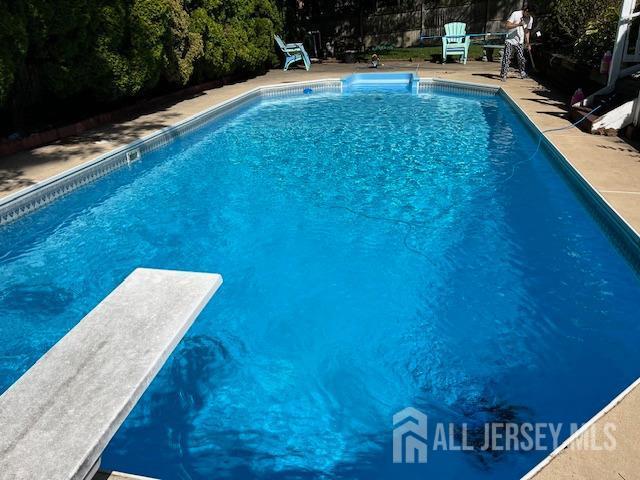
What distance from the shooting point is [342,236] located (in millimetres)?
5312

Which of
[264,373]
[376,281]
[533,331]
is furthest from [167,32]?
[533,331]

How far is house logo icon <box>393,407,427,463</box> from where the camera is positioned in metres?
2.81

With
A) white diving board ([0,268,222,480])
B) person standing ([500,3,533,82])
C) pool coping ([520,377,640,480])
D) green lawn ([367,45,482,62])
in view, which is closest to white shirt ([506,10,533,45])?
person standing ([500,3,533,82])

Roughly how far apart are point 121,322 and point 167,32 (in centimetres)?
874

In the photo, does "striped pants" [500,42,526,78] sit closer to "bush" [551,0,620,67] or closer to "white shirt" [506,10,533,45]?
"white shirt" [506,10,533,45]

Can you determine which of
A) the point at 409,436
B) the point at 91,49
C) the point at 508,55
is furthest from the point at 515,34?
the point at 409,436

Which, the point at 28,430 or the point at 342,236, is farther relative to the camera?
the point at 342,236

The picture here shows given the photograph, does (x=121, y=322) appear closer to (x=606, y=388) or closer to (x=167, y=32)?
(x=606, y=388)

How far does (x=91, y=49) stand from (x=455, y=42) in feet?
40.4

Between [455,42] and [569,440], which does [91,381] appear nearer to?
[569,440]

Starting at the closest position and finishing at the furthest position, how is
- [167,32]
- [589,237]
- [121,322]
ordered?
[121,322], [589,237], [167,32]

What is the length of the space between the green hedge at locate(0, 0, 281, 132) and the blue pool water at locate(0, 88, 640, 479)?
2.01 meters

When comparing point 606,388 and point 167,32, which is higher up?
point 167,32

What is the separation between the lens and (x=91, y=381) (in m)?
2.14
